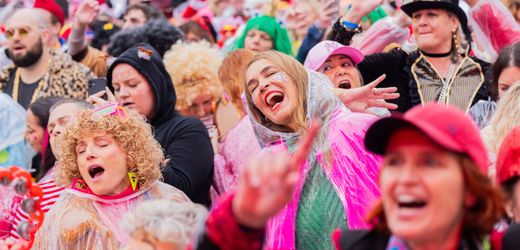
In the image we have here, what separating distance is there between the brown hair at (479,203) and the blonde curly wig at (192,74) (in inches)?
181

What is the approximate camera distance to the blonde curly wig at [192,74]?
7.82m

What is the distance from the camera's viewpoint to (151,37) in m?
8.55

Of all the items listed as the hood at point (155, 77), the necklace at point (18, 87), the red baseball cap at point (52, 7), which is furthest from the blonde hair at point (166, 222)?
the red baseball cap at point (52, 7)

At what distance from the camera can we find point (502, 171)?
3.82m

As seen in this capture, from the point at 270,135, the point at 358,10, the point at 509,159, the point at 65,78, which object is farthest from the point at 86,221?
the point at 65,78

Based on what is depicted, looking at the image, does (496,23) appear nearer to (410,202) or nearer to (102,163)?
(102,163)

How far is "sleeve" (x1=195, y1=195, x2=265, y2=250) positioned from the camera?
10.6ft

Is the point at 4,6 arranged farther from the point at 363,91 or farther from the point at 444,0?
the point at 363,91

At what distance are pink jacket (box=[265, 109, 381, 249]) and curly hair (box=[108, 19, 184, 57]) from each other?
3380 mm

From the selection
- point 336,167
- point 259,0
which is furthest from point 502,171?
point 259,0

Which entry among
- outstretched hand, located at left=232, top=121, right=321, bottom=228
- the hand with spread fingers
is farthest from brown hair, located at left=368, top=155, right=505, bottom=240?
the hand with spread fingers

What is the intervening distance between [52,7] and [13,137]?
1.98 m

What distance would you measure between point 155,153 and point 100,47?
15.4 ft

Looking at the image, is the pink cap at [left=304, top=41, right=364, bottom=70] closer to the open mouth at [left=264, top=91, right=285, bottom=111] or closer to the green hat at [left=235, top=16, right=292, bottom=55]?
the open mouth at [left=264, top=91, right=285, bottom=111]
